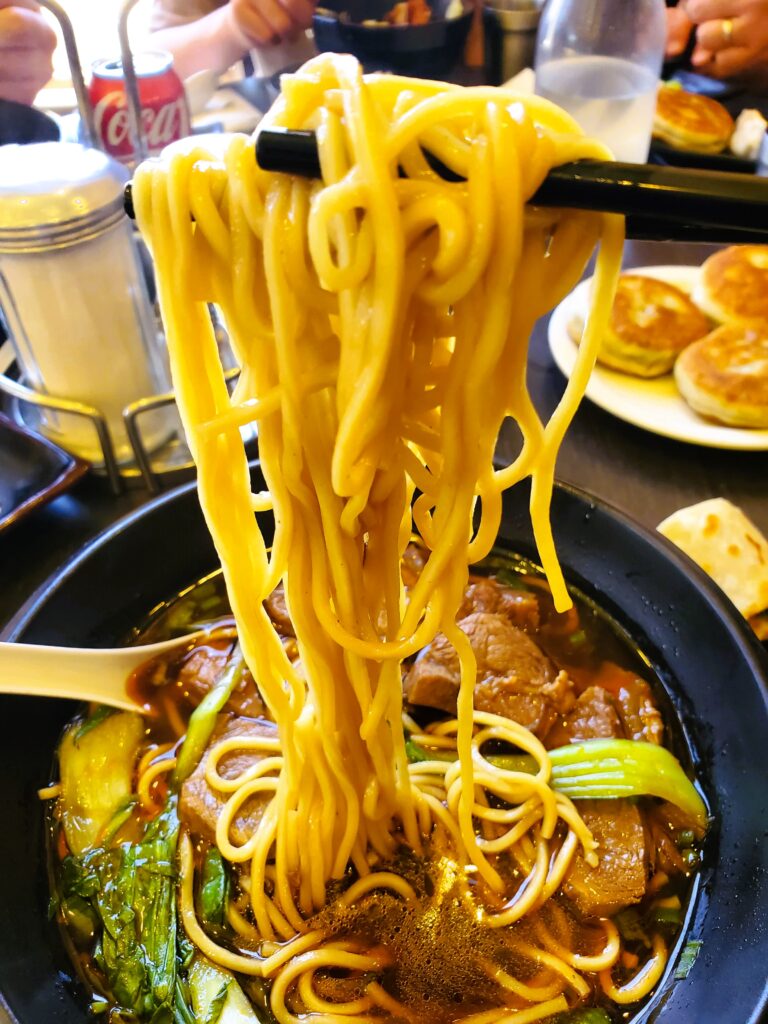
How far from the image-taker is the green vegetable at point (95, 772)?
1251mm

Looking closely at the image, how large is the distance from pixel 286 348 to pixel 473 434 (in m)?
0.21

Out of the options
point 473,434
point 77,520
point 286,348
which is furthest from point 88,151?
point 473,434

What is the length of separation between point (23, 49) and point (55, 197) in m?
1.96

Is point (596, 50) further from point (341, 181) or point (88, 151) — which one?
point (341, 181)

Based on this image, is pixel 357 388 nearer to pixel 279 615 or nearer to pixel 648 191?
pixel 648 191

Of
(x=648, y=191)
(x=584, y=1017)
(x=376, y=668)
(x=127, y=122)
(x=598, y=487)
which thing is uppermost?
(x=648, y=191)

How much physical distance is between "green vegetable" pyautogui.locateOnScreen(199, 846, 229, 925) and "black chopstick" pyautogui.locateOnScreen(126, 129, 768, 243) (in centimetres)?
107

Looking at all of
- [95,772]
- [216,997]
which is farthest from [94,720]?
[216,997]

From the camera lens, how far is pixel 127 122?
2.03 metres

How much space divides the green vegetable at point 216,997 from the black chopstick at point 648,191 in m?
1.10

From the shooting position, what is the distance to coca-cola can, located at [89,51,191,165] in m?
2.01

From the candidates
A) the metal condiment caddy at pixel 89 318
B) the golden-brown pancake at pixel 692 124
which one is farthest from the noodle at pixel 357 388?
the golden-brown pancake at pixel 692 124

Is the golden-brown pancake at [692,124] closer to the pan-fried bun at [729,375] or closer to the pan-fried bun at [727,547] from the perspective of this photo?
the pan-fried bun at [729,375]

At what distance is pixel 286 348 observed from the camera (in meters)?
0.75
